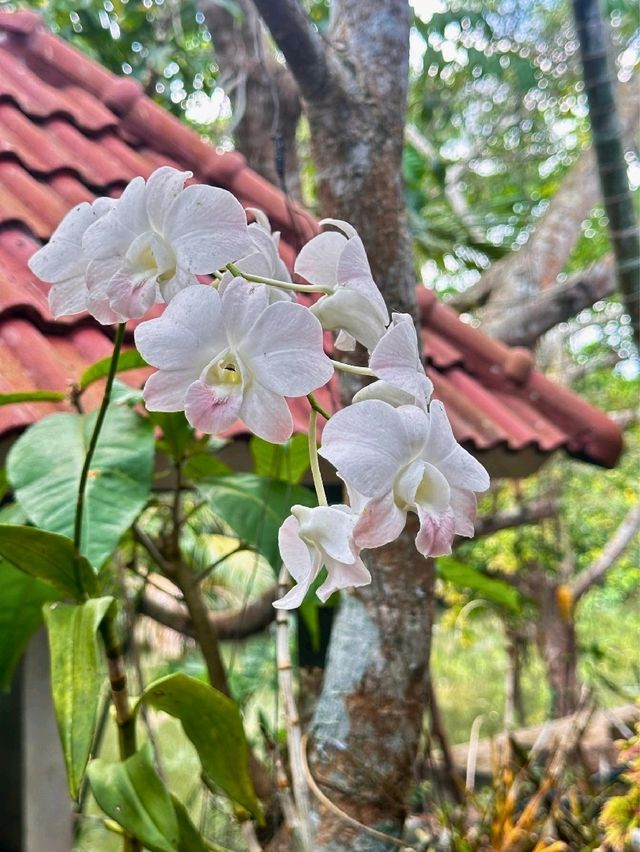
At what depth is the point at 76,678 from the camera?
0.62 metres

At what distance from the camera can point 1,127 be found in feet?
5.40

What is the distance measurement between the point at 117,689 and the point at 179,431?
29 centimetres

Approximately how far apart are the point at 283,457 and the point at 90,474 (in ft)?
0.92

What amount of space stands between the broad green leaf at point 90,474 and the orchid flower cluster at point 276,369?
30 cm

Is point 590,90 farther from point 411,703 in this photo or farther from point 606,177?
point 411,703

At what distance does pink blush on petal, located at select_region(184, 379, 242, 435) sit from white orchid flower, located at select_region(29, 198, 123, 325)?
131mm

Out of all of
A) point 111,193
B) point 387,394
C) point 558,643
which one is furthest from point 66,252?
point 558,643

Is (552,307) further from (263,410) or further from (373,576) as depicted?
(263,410)

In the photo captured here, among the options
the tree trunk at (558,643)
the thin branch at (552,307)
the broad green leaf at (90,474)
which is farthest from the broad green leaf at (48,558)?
the tree trunk at (558,643)

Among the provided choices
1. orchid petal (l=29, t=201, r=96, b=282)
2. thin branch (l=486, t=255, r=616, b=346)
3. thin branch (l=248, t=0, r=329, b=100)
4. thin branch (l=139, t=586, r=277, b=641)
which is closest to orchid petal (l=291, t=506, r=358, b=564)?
orchid petal (l=29, t=201, r=96, b=282)

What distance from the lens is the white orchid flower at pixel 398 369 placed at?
1.38 feet

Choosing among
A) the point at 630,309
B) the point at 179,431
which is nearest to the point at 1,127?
the point at 179,431

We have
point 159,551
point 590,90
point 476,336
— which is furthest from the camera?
point 476,336

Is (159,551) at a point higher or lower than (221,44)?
lower
